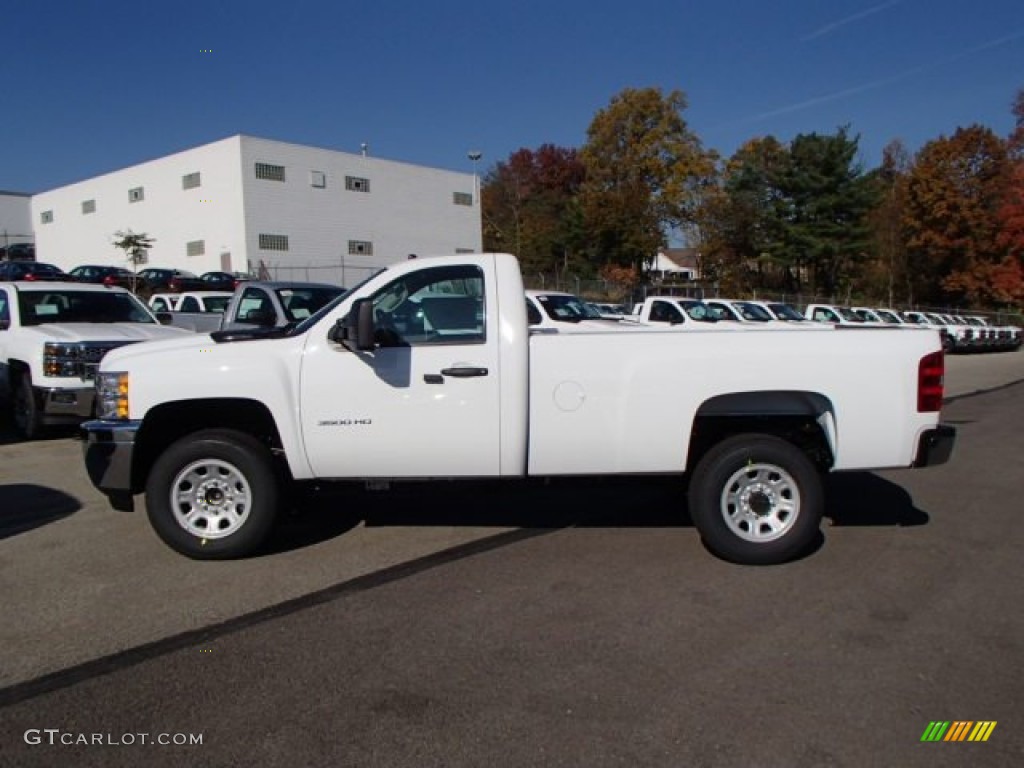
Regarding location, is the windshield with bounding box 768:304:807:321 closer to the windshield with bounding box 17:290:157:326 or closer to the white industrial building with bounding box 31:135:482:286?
the windshield with bounding box 17:290:157:326

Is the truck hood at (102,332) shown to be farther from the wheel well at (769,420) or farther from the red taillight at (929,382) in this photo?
the red taillight at (929,382)

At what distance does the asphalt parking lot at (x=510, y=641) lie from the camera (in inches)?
125

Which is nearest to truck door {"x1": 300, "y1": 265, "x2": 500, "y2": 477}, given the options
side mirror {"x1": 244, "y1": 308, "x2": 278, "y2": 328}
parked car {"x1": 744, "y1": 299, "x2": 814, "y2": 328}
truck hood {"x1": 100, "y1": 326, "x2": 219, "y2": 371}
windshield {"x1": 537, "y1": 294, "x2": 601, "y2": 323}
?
truck hood {"x1": 100, "y1": 326, "x2": 219, "y2": 371}

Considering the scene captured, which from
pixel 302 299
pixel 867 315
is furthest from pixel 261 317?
pixel 867 315

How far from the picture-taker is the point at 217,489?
526cm

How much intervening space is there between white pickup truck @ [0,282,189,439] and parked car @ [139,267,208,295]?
81.0 ft

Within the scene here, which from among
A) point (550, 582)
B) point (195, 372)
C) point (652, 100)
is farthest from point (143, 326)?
point (652, 100)

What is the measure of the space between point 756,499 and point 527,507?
6.80ft

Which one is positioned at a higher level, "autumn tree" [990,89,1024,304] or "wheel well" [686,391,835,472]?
"autumn tree" [990,89,1024,304]

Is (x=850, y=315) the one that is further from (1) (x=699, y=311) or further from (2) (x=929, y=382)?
(2) (x=929, y=382)

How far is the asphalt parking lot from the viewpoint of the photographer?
3186 mm

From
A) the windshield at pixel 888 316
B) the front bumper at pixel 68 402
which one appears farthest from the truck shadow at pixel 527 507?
the windshield at pixel 888 316

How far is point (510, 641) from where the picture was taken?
13.4 ft

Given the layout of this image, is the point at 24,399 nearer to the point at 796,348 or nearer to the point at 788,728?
the point at 796,348
